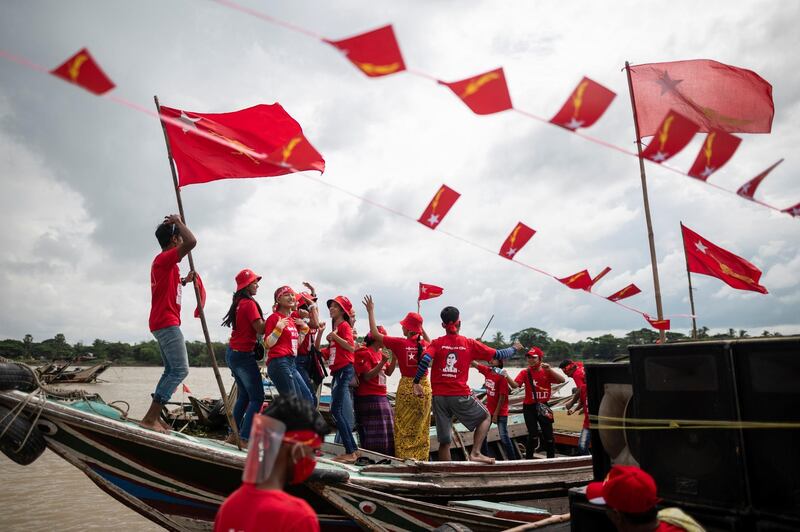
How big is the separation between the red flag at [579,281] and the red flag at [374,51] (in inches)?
210

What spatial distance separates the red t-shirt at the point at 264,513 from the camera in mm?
1917

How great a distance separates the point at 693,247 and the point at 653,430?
23.5ft

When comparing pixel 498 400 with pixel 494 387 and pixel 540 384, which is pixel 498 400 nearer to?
pixel 494 387

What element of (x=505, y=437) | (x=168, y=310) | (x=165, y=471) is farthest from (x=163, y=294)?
(x=505, y=437)

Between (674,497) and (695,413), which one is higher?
(695,413)

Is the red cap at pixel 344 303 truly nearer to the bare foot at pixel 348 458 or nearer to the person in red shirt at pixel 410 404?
the person in red shirt at pixel 410 404

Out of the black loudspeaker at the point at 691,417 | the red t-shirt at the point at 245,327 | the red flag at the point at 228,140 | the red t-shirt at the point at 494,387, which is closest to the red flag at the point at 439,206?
the red flag at the point at 228,140

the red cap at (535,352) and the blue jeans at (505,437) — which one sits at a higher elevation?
the red cap at (535,352)

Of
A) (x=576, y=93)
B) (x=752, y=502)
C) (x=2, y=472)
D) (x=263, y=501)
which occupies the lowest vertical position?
(x=2, y=472)

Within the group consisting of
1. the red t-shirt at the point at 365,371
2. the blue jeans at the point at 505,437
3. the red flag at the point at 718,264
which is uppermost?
the red flag at the point at 718,264

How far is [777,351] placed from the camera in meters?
2.97

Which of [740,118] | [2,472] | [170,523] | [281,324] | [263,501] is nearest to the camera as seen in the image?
[263,501]

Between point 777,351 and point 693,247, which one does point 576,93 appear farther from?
point 693,247

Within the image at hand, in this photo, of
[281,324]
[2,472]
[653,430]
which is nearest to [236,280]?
[281,324]
